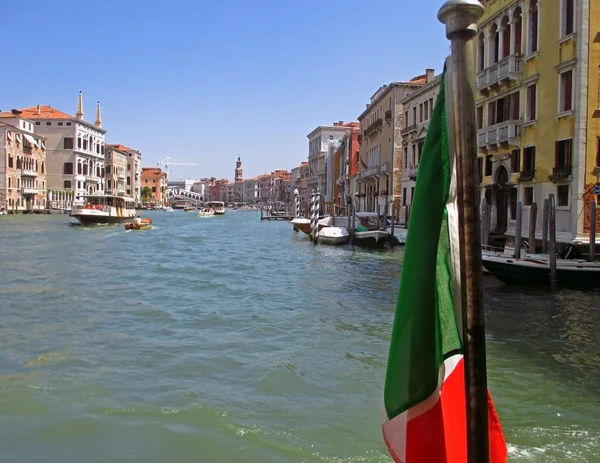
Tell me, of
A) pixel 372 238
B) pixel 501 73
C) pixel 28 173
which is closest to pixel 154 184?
pixel 28 173

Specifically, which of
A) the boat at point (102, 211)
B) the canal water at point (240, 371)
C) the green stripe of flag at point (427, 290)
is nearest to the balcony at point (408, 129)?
the canal water at point (240, 371)

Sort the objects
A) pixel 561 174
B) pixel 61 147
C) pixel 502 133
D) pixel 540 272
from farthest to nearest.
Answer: pixel 61 147 → pixel 502 133 → pixel 561 174 → pixel 540 272

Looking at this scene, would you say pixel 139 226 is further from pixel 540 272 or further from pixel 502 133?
pixel 540 272

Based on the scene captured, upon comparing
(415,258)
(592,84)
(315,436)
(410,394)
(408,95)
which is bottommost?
(315,436)

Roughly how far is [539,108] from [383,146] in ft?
62.4

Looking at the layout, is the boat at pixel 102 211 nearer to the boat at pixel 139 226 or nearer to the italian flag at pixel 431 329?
the boat at pixel 139 226

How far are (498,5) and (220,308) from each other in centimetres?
1355

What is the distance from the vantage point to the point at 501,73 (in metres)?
16.8

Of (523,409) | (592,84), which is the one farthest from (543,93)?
(523,409)

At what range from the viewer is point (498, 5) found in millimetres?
17453

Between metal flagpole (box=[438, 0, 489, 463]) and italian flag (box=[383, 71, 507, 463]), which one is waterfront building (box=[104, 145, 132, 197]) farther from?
metal flagpole (box=[438, 0, 489, 463])

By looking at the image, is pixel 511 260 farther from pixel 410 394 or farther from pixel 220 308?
pixel 410 394

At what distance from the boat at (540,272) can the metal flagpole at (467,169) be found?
10.5 m

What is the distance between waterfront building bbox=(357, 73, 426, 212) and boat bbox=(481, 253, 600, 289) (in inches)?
615
